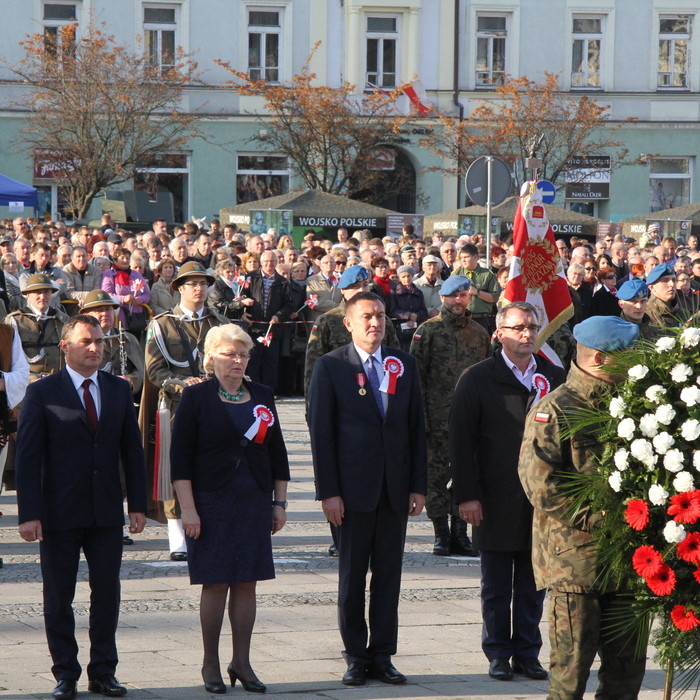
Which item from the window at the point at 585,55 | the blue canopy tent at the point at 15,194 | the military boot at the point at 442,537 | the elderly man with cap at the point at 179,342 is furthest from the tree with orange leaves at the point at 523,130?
the elderly man with cap at the point at 179,342

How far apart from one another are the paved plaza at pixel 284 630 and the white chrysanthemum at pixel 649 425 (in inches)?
78.2

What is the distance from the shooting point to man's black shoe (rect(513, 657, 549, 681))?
692 centimetres

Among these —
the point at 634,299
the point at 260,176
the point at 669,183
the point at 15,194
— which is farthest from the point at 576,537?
the point at 669,183

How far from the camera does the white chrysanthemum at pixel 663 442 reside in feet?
16.4

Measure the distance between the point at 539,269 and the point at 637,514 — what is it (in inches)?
255

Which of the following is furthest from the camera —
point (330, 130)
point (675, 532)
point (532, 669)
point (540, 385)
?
point (330, 130)

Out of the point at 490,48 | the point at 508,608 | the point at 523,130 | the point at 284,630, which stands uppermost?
the point at 490,48

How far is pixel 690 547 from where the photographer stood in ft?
16.2

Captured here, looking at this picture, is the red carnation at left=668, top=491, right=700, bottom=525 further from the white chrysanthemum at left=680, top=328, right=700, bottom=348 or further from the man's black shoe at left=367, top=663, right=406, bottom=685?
the man's black shoe at left=367, top=663, right=406, bottom=685

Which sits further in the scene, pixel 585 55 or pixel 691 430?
pixel 585 55

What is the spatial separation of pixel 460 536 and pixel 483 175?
814 centimetres

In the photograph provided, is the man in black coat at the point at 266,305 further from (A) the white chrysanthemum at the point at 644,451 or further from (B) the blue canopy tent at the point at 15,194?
(A) the white chrysanthemum at the point at 644,451

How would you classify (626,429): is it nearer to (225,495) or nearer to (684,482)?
(684,482)

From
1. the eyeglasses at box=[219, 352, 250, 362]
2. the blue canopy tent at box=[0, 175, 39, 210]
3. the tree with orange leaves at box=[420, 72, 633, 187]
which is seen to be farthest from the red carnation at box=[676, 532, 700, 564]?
the tree with orange leaves at box=[420, 72, 633, 187]
